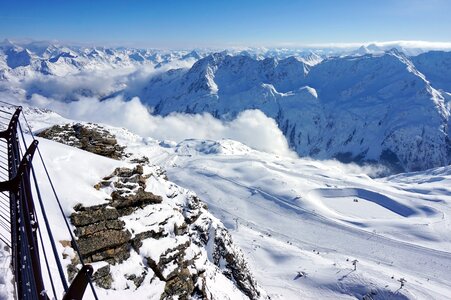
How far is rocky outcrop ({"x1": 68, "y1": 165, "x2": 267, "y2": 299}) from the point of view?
845 inches

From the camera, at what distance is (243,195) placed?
157500mm

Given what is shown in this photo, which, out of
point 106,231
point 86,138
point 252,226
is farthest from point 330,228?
point 106,231

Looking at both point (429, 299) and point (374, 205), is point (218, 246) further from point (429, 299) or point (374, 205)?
point (374, 205)

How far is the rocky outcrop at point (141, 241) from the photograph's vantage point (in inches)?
845

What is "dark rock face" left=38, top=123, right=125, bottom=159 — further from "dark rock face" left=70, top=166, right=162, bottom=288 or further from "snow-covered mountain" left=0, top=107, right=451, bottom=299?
"dark rock face" left=70, top=166, right=162, bottom=288

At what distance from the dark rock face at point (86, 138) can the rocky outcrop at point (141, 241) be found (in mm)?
6039

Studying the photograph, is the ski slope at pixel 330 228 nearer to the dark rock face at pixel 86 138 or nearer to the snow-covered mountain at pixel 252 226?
the snow-covered mountain at pixel 252 226

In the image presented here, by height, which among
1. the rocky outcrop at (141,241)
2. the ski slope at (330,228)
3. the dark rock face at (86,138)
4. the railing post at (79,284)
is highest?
the railing post at (79,284)

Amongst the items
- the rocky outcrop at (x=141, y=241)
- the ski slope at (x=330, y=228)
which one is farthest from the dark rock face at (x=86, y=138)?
the ski slope at (x=330, y=228)

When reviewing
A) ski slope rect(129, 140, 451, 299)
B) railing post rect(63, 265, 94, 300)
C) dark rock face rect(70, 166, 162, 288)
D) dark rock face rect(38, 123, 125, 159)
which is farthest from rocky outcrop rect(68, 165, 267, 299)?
ski slope rect(129, 140, 451, 299)

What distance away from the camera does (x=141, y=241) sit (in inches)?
960

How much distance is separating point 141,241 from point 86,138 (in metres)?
14.6

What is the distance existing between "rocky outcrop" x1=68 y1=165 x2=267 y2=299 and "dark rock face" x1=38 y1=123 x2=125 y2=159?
6.04 metres

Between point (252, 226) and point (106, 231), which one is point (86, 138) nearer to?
point (106, 231)
